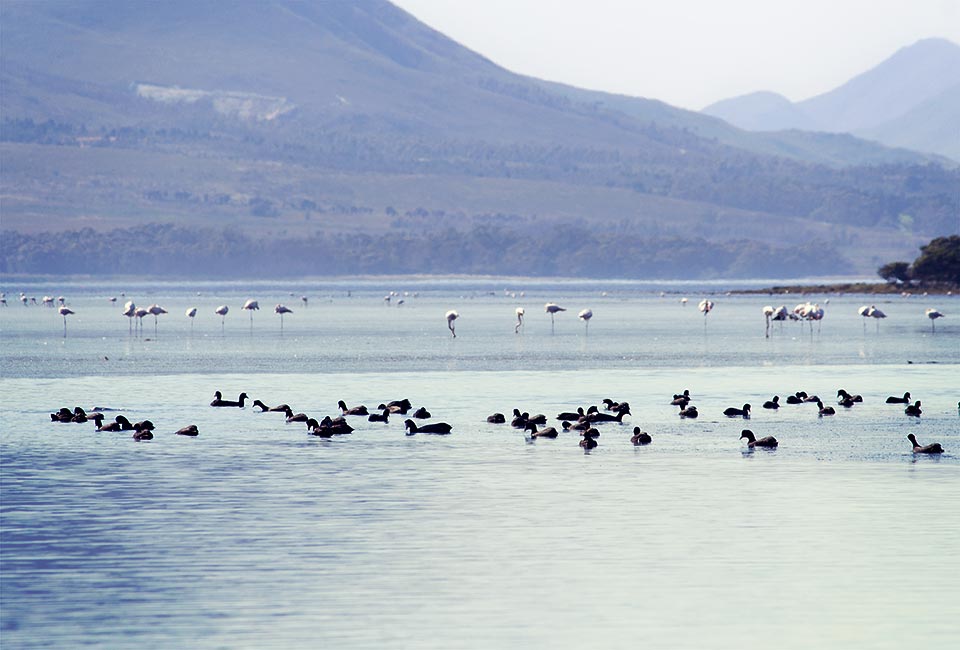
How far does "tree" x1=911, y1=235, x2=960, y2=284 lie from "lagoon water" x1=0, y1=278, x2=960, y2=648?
351ft

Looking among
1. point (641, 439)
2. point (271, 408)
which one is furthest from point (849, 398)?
point (271, 408)

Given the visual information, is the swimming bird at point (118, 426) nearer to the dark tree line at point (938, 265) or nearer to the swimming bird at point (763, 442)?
the swimming bird at point (763, 442)

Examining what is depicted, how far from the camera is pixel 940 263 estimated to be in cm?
15588

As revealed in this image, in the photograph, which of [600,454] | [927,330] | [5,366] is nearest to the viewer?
[600,454]

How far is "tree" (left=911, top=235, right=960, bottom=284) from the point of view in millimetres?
155000

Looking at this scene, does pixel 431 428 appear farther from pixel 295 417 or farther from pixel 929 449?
pixel 929 449

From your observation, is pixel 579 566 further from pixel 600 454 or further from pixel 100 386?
pixel 100 386

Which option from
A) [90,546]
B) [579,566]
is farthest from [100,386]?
[579,566]

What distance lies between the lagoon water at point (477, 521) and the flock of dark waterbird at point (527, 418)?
0.38 metres

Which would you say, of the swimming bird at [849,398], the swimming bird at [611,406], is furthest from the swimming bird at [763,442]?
the swimming bird at [849,398]

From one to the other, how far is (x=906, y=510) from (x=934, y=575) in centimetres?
474

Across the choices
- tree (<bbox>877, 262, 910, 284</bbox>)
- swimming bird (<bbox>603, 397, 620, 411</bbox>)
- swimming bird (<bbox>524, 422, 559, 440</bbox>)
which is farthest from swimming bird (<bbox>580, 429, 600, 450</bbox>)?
tree (<bbox>877, 262, 910, 284</bbox>)

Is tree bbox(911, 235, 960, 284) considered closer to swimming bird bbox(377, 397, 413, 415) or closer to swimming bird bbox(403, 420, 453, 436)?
swimming bird bbox(377, 397, 413, 415)

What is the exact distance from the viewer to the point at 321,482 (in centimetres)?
2873
